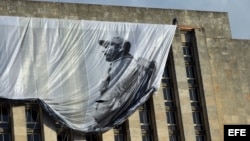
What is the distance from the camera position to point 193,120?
52.1 meters

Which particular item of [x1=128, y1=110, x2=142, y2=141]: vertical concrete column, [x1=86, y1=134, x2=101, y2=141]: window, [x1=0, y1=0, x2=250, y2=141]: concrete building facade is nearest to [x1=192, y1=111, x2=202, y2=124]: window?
[x1=0, y1=0, x2=250, y2=141]: concrete building facade

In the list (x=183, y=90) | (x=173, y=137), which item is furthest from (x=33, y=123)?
(x=183, y=90)

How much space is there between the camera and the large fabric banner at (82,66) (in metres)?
47.8

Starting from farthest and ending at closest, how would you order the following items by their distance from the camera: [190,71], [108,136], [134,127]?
Result: [190,71], [134,127], [108,136]

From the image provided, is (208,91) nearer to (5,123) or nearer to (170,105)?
(170,105)

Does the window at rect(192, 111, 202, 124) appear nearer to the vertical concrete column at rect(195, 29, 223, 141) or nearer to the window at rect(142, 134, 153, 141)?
the vertical concrete column at rect(195, 29, 223, 141)

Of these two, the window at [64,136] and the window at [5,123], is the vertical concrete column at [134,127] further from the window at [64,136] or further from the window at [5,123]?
the window at [5,123]

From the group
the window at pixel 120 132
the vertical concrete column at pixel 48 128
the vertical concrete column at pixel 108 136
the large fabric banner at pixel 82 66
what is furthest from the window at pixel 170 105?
the vertical concrete column at pixel 48 128

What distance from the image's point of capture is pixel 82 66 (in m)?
49.7

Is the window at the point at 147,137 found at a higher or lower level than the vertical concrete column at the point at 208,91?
lower

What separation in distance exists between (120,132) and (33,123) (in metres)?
5.69

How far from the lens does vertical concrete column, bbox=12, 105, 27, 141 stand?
46344 mm

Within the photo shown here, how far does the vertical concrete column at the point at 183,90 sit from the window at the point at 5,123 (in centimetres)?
1139

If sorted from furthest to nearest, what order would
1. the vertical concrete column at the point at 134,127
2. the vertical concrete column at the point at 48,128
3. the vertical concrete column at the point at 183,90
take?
the vertical concrete column at the point at 183,90, the vertical concrete column at the point at 134,127, the vertical concrete column at the point at 48,128
